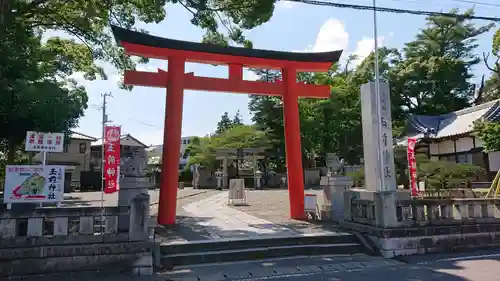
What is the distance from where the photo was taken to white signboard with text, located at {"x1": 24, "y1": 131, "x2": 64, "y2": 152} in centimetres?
865

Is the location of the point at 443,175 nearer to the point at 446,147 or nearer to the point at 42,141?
the point at 446,147

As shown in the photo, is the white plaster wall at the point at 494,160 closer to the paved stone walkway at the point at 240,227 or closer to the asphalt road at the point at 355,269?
the asphalt road at the point at 355,269

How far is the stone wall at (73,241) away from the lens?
5.96 meters

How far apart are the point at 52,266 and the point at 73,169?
3299 centimetres

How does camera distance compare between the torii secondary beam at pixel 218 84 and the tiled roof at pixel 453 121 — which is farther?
the tiled roof at pixel 453 121

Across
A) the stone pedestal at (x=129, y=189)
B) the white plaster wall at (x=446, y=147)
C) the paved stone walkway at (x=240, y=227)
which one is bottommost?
the paved stone walkway at (x=240, y=227)

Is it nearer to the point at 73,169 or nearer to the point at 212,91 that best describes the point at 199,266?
the point at 212,91

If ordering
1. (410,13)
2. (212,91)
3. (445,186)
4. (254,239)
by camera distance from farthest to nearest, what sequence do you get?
1. (445,186)
2. (212,91)
3. (410,13)
4. (254,239)

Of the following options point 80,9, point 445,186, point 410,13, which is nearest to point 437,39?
point 445,186

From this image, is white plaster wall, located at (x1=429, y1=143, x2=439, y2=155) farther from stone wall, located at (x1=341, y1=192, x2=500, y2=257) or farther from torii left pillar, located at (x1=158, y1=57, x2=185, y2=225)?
torii left pillar, located at (x1=158, y1=57, x2=185, y2=225)

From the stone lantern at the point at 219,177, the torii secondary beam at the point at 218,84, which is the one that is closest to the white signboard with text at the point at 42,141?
the torii secondary beam at the point at 218,84

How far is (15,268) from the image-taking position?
5875mm

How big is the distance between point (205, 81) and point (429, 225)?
701 centimetres

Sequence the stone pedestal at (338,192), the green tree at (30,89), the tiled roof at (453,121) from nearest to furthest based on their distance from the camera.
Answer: the stone pedestal at (338,192), the green tree at (30,89), the tiled roof at (453,121)
